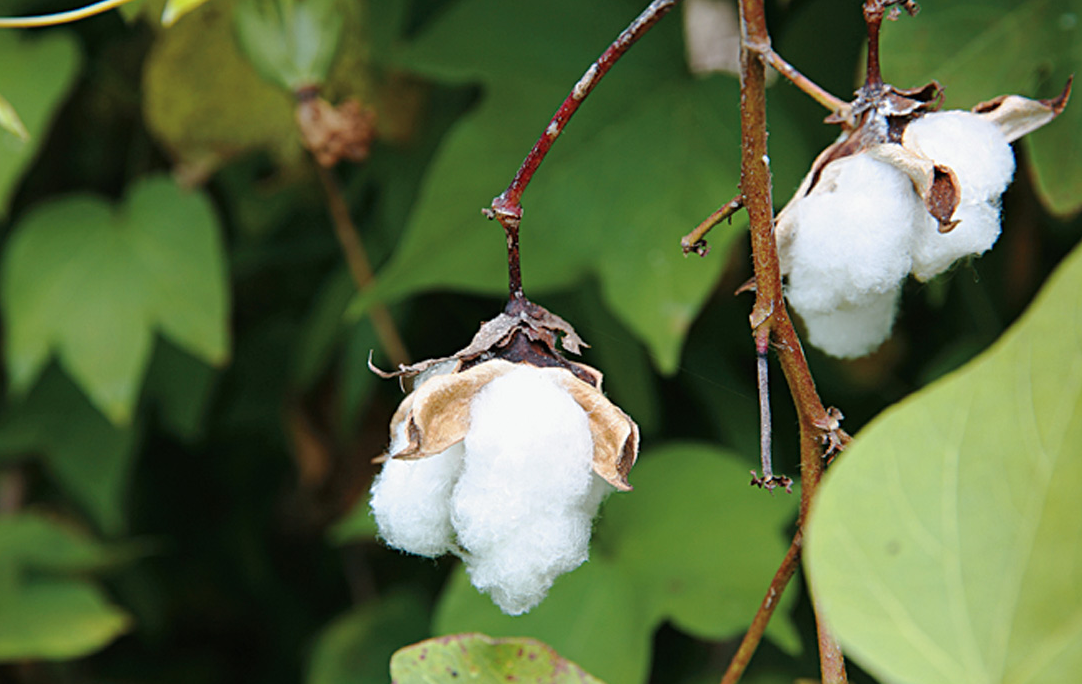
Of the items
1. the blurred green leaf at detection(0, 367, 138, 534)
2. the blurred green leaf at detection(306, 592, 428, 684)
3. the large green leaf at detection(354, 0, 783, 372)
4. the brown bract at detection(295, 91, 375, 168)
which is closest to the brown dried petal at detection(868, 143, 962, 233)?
the large green leaf at detection(354, 0, 783, 372)

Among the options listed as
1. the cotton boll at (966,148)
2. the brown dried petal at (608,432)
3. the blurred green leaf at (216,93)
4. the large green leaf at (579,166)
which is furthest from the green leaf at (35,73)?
the cotton boll at (966,148)

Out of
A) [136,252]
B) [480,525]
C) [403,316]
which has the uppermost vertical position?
[480,525]

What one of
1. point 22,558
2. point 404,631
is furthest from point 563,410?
point 22,558

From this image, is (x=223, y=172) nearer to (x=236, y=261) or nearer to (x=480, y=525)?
(x=236, y=261)

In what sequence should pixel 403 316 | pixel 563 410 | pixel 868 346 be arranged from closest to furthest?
pixel 563 410 → pixel 868 346 → pixel 403 316

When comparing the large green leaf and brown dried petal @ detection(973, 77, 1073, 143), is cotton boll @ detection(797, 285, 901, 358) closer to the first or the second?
brown dried petal @ detection(973, 77, 1073, 143)

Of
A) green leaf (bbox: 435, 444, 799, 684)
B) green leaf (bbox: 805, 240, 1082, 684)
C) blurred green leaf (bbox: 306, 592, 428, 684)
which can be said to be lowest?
blurred green leaf (bbox: 306, 592, 428, 684)

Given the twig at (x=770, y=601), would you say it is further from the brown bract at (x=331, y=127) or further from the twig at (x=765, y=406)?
the brown bract at (x=331, y=127)

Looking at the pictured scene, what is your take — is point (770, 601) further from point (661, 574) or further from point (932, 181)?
point (661, 574)
